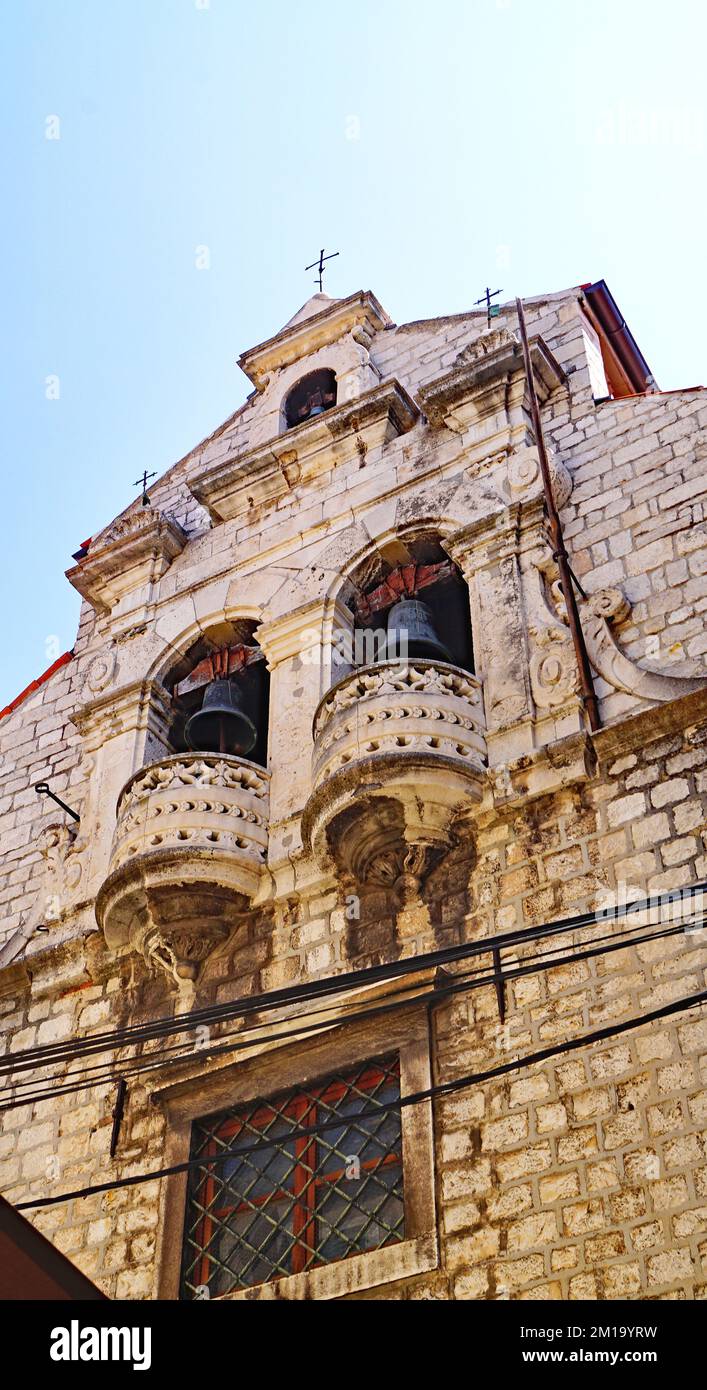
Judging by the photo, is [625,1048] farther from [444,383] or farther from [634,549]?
[444,383]

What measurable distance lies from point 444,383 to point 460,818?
4314mm

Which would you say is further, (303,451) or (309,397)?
(309,397)

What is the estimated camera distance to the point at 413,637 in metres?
12.1

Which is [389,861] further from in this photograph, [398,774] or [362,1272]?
[362,1272]

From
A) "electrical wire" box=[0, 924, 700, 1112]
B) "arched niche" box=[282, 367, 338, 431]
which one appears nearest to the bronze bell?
"electrical wire" box=[0, 924, 700, 1112]

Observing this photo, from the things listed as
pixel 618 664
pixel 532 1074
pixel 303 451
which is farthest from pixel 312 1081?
pixel 303 451

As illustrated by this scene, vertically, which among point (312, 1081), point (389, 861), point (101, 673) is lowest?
point (312, 1081)

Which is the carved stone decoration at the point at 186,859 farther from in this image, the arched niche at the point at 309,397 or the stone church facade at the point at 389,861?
the arched niche at the point at 309,397

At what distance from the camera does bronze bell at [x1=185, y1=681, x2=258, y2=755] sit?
12992mm

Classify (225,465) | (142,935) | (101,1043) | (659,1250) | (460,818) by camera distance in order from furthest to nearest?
(225,465), (142,935), (460,818), (101,1043), (659,1250)

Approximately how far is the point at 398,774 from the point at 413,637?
5.35ft

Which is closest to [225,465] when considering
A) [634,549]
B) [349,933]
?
[634,549]

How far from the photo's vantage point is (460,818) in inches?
424
